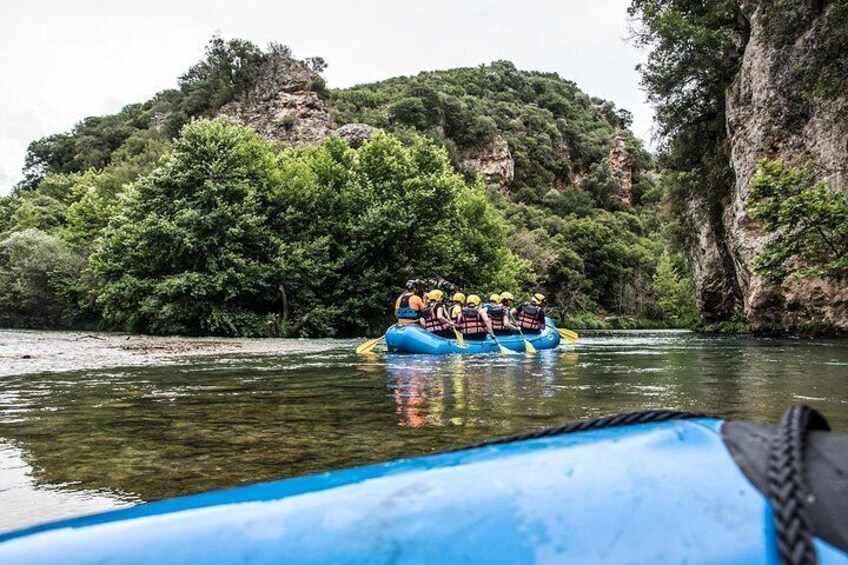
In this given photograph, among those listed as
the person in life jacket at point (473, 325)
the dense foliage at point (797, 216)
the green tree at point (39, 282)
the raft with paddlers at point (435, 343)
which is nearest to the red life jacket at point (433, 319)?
the person in life jacket at point (473, 325)

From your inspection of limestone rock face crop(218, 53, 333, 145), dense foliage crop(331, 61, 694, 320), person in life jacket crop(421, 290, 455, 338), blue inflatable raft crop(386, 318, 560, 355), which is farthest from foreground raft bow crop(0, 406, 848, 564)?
limestone rock face crop(218, 53, 333, 145)

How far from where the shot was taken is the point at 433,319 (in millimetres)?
13508

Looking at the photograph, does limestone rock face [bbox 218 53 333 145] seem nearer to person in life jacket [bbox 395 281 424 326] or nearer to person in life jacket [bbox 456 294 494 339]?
person in life jacket [bbox 395 281 424 326]

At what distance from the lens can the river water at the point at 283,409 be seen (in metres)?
3.28

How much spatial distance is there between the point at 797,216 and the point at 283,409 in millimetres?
11574

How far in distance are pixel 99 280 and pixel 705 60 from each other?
24.6 meters

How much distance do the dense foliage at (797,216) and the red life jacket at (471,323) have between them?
580 cm

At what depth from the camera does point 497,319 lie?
→ 1452 centimetres

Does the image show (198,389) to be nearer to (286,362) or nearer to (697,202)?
(286,362)

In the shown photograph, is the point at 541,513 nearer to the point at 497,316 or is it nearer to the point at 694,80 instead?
the point at 497,316

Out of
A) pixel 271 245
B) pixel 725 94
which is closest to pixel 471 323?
pixel 271 245

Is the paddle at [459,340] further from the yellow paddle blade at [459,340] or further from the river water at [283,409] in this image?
the river water at [283,409]

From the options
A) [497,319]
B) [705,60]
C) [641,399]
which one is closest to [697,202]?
[705,60]

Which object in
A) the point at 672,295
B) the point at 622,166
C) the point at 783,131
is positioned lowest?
the point at 672,295
